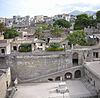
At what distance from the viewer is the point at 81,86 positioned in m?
30.8

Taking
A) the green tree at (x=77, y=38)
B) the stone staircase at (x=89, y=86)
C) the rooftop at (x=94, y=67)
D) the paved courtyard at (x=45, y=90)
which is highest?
the green tree at (x=77, y=38)

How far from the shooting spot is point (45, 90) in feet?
99.4

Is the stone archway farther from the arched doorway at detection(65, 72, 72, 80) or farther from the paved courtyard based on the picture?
the paved courtyard

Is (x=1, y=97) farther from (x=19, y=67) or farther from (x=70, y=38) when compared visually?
(x=70, y=38)

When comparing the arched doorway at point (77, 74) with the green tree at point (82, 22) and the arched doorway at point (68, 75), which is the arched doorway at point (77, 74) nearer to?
the arched doorway at point (68, 75)

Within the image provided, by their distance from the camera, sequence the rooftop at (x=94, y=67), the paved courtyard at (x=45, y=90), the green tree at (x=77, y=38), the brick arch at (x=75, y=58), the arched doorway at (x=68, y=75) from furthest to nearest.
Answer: the green tree at (x=77, y=38), the brick arch at (x=75, y=58), the arched doorway at (x=68, y=75), the rooftop at (x=94, y=67), the paved courtyard at (x=45, y=90)

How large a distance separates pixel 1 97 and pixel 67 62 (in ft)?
47.3

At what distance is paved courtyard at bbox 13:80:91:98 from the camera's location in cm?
2788

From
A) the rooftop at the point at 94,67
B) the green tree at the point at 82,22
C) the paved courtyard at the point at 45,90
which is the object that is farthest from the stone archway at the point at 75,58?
the green tree at the point at 82,22

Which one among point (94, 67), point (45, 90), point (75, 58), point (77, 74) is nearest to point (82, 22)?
point (75, 58)

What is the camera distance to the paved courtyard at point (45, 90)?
91.5ft

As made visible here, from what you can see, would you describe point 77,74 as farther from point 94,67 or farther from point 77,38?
point 77,38

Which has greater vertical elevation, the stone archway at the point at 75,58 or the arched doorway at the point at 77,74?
the stone archway at the point at 75,58

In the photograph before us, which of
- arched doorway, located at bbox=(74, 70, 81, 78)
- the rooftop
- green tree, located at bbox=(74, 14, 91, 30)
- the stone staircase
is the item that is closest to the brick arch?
arched doorway, located at bbox=(74, 70, 81, 78)
